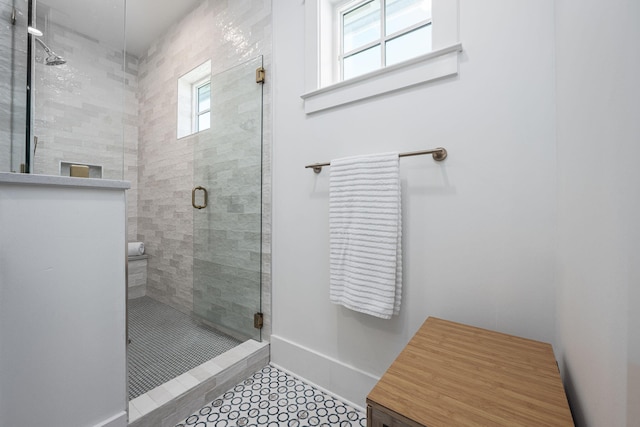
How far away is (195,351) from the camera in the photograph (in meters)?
1.80

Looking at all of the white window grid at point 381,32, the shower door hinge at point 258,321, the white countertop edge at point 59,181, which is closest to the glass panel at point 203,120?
the white window grid at point 381,32

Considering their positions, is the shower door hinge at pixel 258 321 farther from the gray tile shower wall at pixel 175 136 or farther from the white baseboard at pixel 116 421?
the white baseboard at pixel 116 421

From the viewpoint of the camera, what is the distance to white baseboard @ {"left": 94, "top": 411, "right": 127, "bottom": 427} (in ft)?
3.32

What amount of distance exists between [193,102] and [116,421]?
2.61 metres

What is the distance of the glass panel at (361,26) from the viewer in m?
1.51

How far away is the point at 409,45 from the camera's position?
1.38 metres

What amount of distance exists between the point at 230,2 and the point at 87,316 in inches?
93.0

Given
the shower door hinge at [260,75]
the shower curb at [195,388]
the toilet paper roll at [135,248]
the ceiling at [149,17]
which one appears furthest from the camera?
the toilet paper roll at [135,248]

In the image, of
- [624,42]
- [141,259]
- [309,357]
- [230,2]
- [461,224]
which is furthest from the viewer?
[141,259]

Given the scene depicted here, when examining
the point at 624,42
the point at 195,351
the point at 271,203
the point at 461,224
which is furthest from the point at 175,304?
the point at 624,42

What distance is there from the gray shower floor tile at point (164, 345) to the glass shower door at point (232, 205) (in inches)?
4.7

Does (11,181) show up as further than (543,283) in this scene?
No

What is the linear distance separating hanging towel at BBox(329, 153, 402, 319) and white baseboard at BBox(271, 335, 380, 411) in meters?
0.43

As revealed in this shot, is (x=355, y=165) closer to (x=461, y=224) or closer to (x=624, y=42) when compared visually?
(x=461, y=224)
